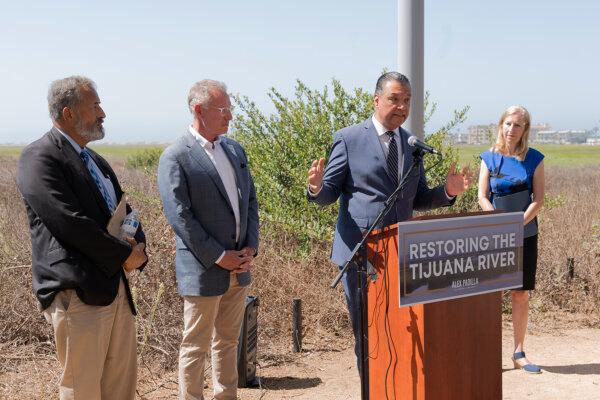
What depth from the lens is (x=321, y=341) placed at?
6781 millimetres

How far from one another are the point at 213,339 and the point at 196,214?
94cm

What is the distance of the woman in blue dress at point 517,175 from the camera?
18.0ft

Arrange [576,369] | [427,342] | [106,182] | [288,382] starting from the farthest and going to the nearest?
[576,369] → [288,382] → [106,182] → [427,342]

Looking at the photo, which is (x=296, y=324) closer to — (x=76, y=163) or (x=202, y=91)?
(x=202, y=91)

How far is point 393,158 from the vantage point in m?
4.33

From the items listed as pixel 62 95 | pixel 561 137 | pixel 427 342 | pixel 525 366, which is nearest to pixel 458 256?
pixel 427 342

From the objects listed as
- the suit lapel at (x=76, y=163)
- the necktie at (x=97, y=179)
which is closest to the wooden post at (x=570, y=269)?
the necktie at (x=97, y=179)

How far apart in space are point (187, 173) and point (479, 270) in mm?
1853

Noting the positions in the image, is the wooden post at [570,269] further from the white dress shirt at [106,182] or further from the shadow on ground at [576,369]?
the white dress shirt at [106,182]

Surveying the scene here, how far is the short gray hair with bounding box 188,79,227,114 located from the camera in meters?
4.15

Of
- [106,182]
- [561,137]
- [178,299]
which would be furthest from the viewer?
[561,137]

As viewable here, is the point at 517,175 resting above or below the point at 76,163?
below

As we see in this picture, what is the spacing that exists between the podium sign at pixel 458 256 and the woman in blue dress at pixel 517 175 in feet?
5.49

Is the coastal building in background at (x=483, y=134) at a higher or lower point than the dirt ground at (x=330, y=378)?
higher
